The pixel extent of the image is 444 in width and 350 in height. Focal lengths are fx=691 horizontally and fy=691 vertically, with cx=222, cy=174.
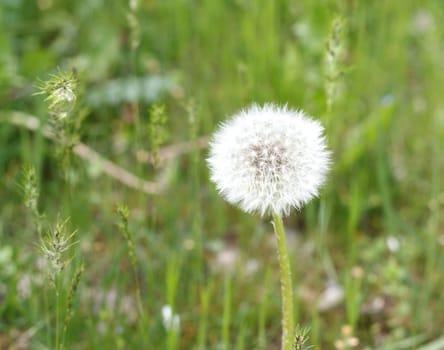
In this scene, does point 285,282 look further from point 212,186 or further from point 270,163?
point 212,186

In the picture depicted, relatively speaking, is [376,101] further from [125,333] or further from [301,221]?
[125,333]

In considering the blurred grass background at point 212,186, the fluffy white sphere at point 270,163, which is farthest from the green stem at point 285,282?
the blurred grass background at point 212,186

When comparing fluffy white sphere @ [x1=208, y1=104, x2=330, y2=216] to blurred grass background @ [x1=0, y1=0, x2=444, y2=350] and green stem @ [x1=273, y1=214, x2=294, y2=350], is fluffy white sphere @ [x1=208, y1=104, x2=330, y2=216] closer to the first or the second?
green stem @ [x1=273, y1=214, x2=294, y2=350]

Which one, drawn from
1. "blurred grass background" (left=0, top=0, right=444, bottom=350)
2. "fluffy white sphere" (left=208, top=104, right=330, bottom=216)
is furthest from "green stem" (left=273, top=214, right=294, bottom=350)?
"blurred grass background" (left=0, top=0, right=444, bottom=350)

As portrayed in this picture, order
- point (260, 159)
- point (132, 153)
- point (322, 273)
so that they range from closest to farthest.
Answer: point (260, 159), point (322, 273), point (132, 153)

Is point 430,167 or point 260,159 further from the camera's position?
point 430,167

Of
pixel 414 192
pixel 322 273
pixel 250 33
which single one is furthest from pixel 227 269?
pixel 250 33

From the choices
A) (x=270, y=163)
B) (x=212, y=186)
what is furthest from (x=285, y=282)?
(x=212, y=186)
